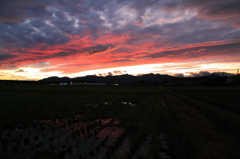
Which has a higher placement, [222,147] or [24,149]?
[24,149]

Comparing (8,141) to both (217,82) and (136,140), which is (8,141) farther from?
(217,82)

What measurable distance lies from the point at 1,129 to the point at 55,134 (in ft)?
11.8

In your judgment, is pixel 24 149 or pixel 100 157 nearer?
pixel 100 157

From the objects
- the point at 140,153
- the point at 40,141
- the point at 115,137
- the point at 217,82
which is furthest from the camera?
the point at 217,82

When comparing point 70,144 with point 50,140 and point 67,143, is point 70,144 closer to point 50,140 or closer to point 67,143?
point 67,143

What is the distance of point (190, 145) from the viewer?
25.5ft

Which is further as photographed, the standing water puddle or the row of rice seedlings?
the row of rice seedlings

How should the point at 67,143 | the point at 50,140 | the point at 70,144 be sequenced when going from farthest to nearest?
the point at 50,140, the point at 67,143, the point at 70,144

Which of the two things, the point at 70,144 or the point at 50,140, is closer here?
the point at 70,144

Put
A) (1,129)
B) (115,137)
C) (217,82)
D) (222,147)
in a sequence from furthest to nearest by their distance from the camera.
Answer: (217,82)
(1,129)
(115,137)
(222,147)

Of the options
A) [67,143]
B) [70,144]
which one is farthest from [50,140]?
[70,144]

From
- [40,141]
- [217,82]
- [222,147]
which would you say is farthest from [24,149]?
[217,82]

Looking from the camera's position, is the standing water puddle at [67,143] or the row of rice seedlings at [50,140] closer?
the standing water puddle at [67,143]

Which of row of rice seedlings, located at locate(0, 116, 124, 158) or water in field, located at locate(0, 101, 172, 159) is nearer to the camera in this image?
water in field, located at locate(0, 101, 172, 159)
